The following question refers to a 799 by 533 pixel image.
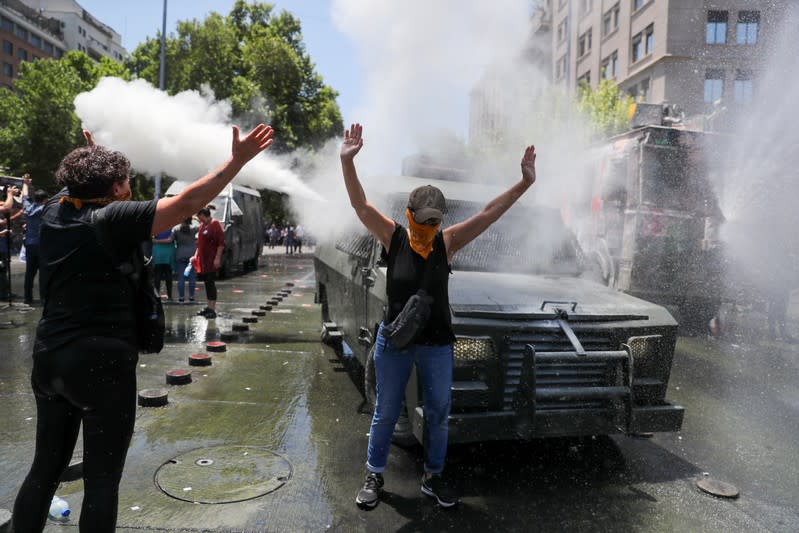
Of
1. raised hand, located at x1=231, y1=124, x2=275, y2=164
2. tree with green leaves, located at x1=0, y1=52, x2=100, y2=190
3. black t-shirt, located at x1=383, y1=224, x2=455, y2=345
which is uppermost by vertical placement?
tree with green leaves, located at x1=0, y1=52, x2=100, y2=190

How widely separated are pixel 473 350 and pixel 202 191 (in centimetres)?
201

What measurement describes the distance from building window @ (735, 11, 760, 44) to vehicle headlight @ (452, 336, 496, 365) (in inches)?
1278

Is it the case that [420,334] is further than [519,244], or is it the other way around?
[519,244]

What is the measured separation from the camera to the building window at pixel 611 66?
36.8 metres

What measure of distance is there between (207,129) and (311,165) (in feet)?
7.19

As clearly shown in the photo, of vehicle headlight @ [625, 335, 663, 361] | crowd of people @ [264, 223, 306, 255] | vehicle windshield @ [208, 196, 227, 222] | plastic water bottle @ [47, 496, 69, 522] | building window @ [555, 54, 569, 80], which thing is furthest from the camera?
building window @ [555, 54, 569, 80]

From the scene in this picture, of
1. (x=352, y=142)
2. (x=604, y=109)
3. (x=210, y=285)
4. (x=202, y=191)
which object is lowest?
(x=210, y=285)

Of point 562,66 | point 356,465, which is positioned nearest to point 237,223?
point 356,465

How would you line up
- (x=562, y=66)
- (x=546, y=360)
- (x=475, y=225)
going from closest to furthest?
(x=475, y=225) < (x=546, y=360) < (x=562, y=66)

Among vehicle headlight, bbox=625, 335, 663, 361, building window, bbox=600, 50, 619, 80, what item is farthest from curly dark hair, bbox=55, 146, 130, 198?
building window, bbox=600, 50, 619, 80

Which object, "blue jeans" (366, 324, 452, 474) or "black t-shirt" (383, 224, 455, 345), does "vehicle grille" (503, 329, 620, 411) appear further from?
"black t-shirt" (383, 224, 455, 345)

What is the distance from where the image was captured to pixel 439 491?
344 cm

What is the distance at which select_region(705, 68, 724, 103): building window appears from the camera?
1213 inches

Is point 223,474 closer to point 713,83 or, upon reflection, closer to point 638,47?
point 713,83
